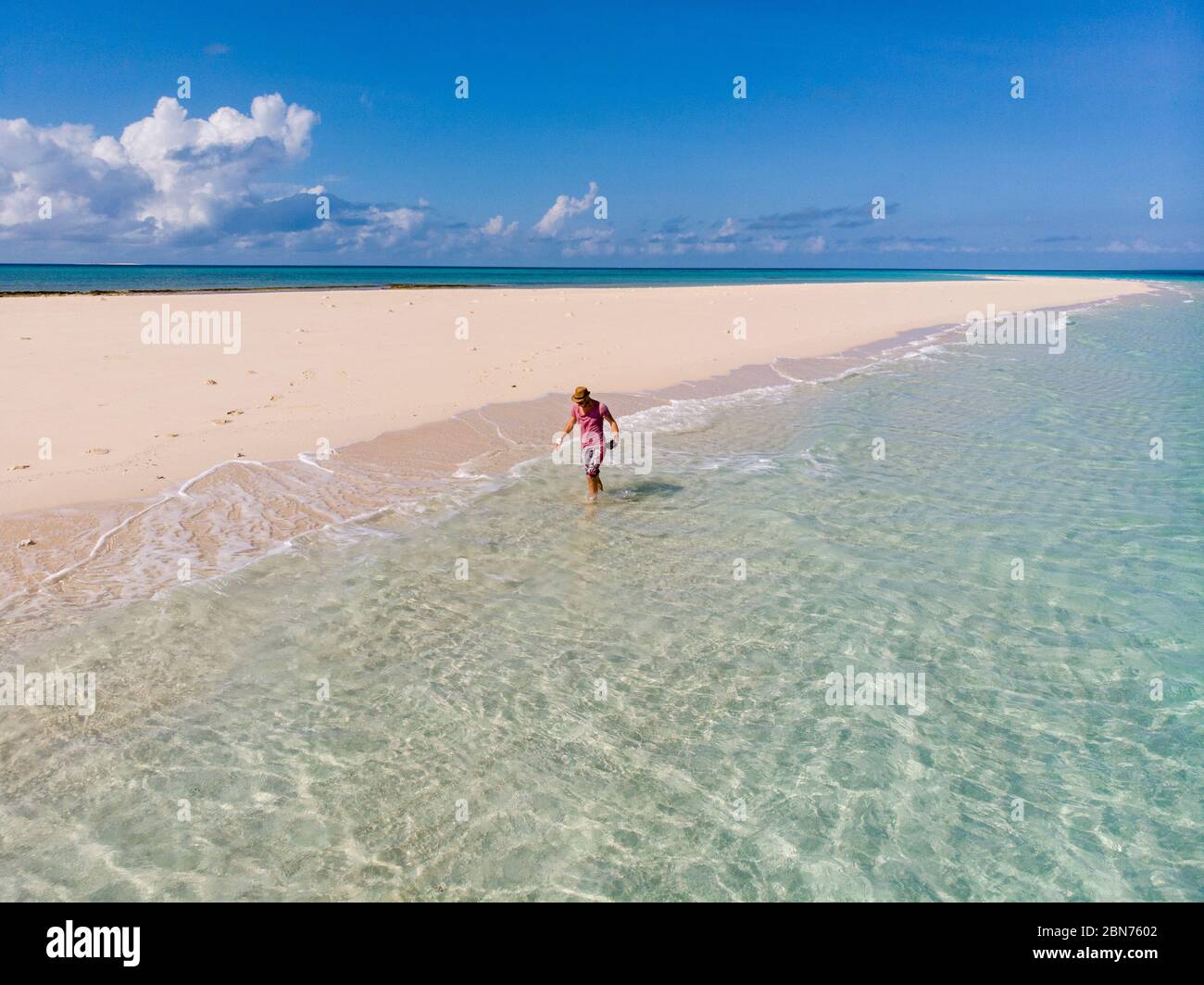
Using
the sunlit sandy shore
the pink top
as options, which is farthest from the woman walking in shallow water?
the sunlit sandy shore

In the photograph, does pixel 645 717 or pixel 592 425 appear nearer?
pixel 645 717

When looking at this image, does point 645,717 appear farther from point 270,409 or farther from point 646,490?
point 270,409

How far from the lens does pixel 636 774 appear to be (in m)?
5.26

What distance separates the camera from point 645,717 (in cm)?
591

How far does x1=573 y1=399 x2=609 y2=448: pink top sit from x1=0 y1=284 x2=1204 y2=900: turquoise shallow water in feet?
3.30

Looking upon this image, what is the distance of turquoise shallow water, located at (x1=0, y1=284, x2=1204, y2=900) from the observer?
453 centimetres

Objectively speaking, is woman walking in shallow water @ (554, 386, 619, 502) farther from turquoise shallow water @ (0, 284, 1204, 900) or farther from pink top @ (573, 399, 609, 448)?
turquoise shallow water @ (0, 284, 1204, 900)

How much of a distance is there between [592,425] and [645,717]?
5.74 m

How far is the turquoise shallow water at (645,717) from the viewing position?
4.53 metres

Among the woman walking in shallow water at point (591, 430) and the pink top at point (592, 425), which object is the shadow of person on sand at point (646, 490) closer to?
the woman walking in shallow water at point (591, 430)

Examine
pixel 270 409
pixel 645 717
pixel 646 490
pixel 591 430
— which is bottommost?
pixel 645 717

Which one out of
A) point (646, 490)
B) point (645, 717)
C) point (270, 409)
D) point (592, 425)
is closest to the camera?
point (645, 717)

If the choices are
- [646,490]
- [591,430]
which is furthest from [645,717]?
[646,490]

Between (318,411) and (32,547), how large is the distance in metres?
6.61
